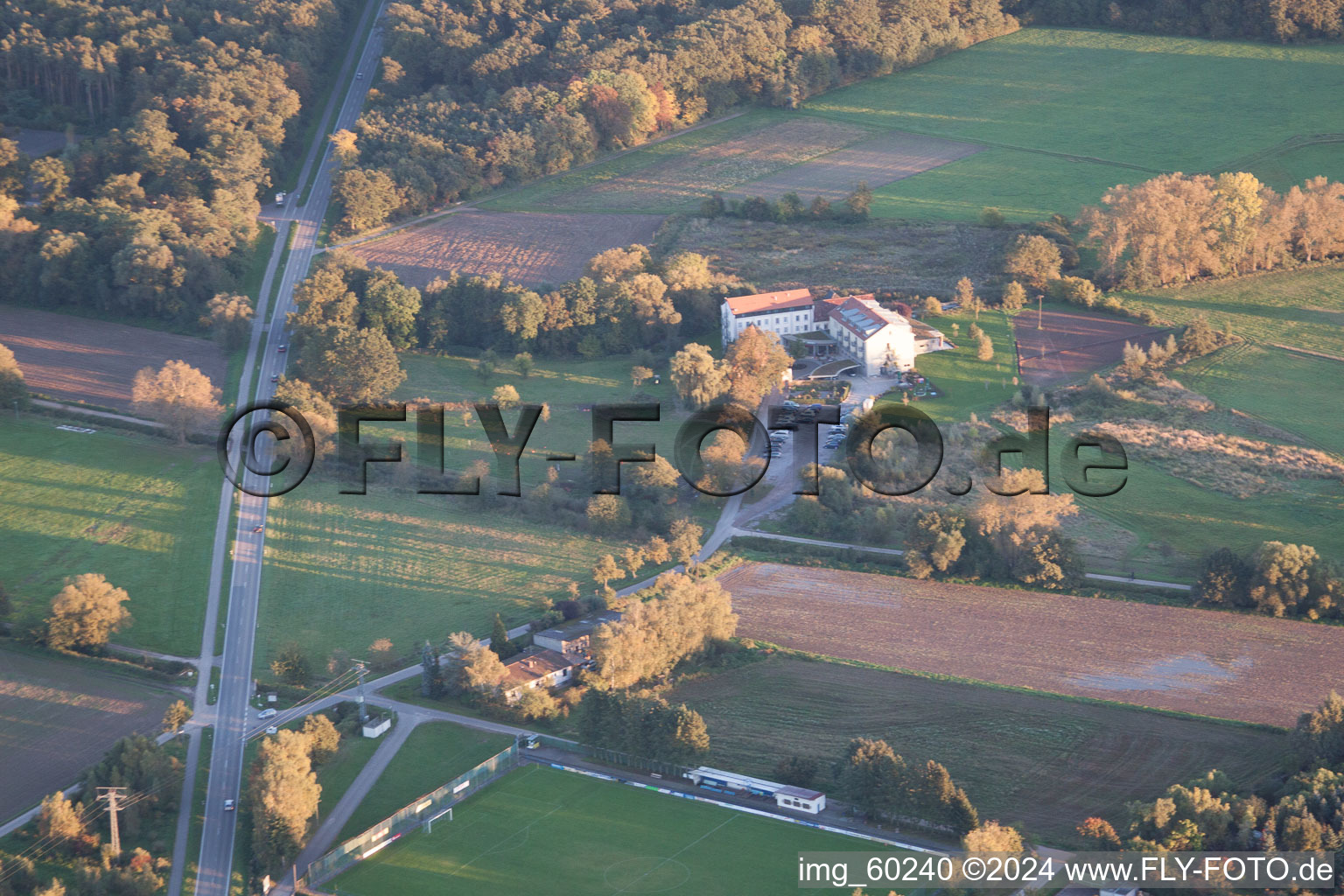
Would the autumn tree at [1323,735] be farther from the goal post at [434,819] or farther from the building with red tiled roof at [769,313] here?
the building with red tiled roof at [769,313]

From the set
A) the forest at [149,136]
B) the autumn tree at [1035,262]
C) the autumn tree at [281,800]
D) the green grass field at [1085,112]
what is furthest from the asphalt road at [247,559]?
the autumn tree at [1035,262]

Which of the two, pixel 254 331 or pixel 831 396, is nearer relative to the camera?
pixel 831 396

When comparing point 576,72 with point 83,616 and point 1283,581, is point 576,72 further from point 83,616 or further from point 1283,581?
point 1283,581

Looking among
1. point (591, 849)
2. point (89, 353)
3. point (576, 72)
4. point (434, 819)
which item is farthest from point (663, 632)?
point (576, 72)

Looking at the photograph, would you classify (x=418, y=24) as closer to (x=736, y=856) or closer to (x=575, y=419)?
(x=575, y=419)

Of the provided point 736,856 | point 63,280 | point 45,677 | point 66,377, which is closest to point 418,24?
point 63,280

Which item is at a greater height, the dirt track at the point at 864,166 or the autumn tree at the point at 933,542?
the dirt track at the point at 864,166
